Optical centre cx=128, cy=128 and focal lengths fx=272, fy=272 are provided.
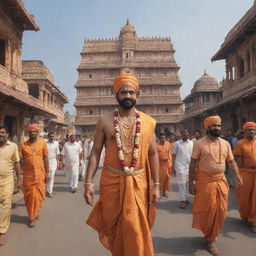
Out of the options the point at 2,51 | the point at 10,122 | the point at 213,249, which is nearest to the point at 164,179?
the point at 213,249

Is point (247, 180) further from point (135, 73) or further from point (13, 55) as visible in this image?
point (135, 73)

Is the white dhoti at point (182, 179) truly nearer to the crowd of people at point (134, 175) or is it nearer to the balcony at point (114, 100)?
the crowd of people at point (134, 175)

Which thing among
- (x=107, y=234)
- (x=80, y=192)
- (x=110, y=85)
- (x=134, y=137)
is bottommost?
(x=80, y=192)

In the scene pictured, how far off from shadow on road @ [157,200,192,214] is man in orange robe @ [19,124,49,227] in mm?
Result: 2676

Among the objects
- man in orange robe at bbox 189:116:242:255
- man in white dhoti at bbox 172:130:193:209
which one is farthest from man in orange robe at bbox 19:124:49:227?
man in white dhoti at bbox 172:130:193:209

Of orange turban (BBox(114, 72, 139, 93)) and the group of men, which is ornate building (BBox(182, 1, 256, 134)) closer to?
the group of men

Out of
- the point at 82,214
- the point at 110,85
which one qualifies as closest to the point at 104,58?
the point at 110,85

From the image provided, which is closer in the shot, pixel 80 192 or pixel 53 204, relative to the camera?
pixel 53 204

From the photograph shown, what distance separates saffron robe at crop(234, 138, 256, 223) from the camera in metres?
4.94

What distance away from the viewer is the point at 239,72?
17172mm

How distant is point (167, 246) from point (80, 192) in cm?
482

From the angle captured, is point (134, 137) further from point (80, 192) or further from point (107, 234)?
point (80, 192)

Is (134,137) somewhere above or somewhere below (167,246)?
above

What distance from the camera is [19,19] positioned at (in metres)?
12.4
